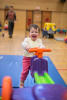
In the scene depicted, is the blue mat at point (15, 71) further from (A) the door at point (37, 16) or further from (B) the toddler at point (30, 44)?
(A) the door at point (37, 16)

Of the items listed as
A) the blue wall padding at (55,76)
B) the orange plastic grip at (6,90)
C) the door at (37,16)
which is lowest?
the blue wall padding at (55,76)

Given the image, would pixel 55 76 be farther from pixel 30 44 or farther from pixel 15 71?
pixel 30 44

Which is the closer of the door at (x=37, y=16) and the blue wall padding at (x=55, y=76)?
the blue wall padding at (x=55, y=76)

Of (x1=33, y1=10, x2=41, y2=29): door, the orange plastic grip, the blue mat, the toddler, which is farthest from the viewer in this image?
(x1=33, y1=10, x2=41, y2=29): door

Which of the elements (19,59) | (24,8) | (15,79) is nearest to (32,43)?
(15,79)

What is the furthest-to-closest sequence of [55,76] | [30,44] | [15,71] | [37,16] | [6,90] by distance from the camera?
[37,16], [15,71], [55,76], [30,44], [6,90]

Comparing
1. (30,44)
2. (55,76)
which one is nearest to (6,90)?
(30,44)

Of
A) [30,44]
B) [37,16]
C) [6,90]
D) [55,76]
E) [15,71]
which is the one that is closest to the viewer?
[6,90]

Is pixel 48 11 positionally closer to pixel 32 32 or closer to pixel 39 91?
pixel 32 32

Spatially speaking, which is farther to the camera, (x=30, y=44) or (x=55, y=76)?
(x=55, y=76)

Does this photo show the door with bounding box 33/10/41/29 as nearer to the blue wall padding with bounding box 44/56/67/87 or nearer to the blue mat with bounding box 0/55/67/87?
the blue mat with bounding box 0/55/67/87

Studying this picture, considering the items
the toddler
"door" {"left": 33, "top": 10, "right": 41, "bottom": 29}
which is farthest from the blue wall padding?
"door" {"left": 33, "top": 10, "right": 41, "bottom": 29}

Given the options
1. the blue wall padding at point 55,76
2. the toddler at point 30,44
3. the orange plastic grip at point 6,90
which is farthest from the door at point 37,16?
the orange plastic grip at point 6,90

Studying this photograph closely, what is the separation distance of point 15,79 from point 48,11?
1133cm
